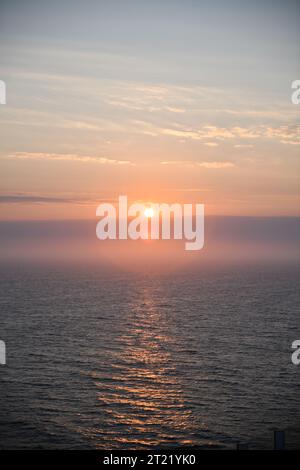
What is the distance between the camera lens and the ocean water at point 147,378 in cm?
4928

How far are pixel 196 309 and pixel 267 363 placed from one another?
55482 mm

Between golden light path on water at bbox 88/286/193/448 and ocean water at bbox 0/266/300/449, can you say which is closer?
golden light path on water at bbox 88/286/193/448

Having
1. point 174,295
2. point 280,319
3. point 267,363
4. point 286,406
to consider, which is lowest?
point 286,406

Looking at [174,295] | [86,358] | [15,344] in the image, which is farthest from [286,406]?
[174,295]

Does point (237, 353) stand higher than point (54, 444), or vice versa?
point (237, 353)

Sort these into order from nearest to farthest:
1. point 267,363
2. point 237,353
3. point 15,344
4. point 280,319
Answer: point 267,363
point 237,353
point 15,344
point 280,319

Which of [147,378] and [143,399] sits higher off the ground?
[147,378]

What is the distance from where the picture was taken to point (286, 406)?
5569cm

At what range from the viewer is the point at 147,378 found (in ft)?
219

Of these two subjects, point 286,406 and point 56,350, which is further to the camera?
point 56,350

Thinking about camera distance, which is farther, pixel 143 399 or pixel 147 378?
pixel 147 378

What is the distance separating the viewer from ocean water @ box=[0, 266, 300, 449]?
49281mm

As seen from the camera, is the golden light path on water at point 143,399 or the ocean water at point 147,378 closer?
the golden light path on water at point 143,399
